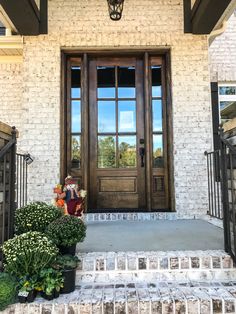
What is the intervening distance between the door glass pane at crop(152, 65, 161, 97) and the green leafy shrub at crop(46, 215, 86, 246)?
8.52ft

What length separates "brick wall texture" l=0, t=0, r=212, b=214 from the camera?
410 cm

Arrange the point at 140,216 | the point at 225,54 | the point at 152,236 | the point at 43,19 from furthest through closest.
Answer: the point at 225,54
the point at 43,19
the point at 140,216
the point at 152,236

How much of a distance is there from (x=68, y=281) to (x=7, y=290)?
15.4 inches

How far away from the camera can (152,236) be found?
299 cm

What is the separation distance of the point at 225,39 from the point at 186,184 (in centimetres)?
254

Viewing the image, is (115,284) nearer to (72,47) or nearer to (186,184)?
(186,184)

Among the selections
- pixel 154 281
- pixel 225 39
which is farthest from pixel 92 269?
pixel 225 39

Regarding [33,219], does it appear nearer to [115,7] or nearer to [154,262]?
[154,262]

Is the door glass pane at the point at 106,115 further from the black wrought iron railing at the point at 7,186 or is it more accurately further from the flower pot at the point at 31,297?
the flower pot at the point at 31,297

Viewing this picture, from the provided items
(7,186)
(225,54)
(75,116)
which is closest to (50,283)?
(7,186)

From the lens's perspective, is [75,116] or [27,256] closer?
[27,256]

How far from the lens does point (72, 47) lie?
423cm

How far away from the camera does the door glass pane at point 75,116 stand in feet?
14.2

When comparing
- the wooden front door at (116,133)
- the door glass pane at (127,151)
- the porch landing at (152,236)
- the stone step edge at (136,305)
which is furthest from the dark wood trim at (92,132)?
the stone step edge at (136,305)
